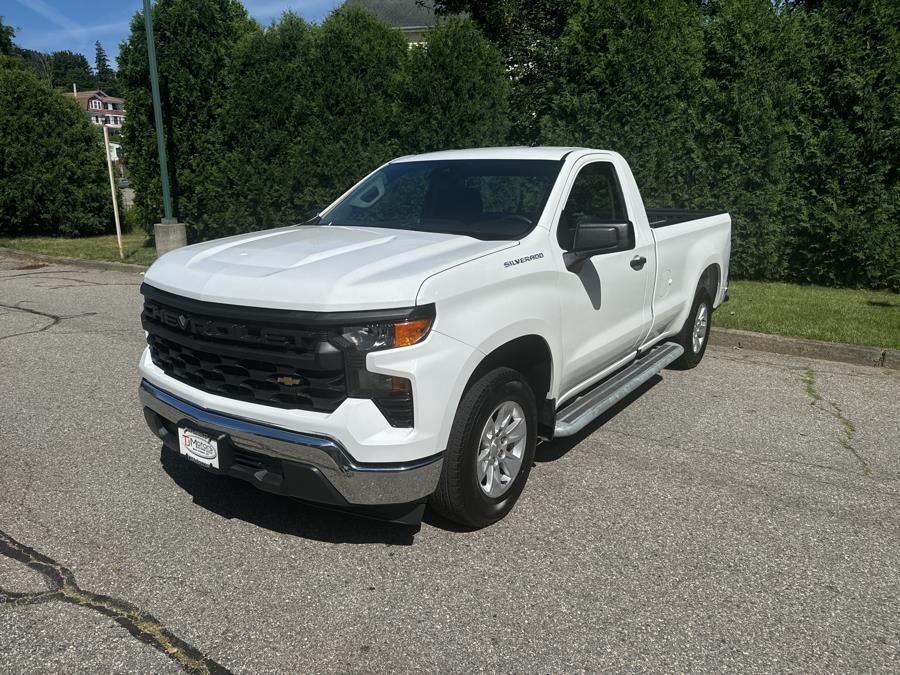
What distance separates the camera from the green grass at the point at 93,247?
1391 cm

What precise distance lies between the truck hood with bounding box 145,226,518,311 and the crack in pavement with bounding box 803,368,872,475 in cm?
291

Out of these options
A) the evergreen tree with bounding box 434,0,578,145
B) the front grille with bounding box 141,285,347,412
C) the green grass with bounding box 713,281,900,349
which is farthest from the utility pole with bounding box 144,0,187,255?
the front grille with bounding box 141,285,347,412

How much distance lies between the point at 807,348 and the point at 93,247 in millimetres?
14308

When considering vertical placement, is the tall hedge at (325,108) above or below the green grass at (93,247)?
above

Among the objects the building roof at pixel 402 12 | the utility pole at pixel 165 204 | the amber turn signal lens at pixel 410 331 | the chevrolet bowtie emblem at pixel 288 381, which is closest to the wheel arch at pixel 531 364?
the amber turn signal lens at pixel 410 331

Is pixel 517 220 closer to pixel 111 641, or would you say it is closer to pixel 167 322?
pixel 167 322

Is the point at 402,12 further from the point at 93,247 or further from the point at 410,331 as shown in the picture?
the point at 410,331

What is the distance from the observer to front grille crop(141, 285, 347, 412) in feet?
10.0

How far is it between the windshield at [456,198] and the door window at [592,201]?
0.20 metres

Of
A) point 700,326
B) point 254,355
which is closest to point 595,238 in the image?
point 254,355

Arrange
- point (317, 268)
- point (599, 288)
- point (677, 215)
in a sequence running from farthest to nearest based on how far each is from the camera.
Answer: point (677, 215) → point (599, 288) → point (317, 268)

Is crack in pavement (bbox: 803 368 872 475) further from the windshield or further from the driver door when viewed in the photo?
the windshield

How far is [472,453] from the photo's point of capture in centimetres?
337

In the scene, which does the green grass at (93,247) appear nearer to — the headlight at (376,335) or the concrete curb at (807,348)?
the concrete curb at (807,348)
